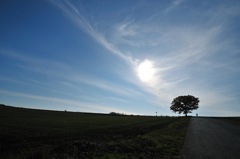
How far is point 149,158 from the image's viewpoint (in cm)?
635

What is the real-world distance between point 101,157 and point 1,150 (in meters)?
7.71

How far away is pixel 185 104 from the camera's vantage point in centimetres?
8581

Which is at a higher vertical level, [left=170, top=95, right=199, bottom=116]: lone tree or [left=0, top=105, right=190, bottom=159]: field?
[left=170, top=95, right=199, bottom=116]: lone tree

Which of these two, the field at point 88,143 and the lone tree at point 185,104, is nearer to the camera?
the field at point 88,143

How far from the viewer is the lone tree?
A: 84312 mm

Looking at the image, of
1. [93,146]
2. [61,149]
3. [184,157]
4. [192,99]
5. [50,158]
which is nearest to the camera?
[50,158]

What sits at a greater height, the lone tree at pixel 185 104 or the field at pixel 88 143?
the lone tree at pixel 185 104

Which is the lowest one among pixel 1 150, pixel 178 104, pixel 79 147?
pixel 1 150

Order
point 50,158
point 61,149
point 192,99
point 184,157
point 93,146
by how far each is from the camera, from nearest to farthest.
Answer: point 50,158
point 184,157
point 61,149
point 93,146
point 192,99

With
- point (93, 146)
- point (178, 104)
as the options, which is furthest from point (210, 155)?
point (178, 104)

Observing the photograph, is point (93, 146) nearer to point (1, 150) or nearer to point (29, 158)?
point (29, 158)

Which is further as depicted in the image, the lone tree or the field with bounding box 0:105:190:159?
the lone tree

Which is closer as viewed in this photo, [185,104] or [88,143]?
[88,143]

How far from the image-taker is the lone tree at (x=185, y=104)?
277 feet
